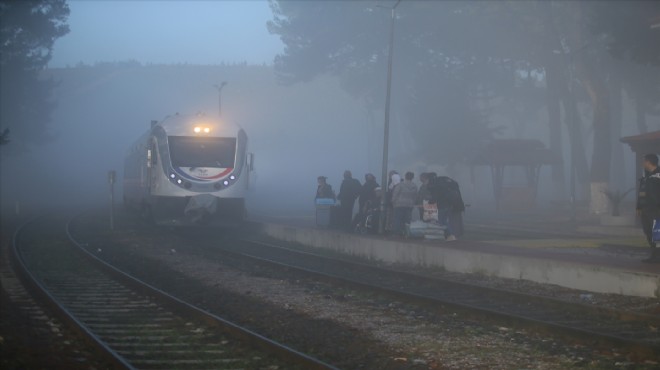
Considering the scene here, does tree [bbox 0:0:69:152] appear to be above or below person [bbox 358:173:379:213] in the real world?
above

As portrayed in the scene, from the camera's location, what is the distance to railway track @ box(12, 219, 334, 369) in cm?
905

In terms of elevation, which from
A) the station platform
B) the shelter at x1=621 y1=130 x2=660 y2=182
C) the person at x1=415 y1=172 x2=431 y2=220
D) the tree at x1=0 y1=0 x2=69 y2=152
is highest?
the tree at x1=0 y1=0 x2=69 y2=152

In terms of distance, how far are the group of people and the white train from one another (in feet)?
10.4

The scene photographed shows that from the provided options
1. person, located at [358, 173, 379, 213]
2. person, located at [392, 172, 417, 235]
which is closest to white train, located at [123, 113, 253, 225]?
person, located at [358, 173, 379, 213]

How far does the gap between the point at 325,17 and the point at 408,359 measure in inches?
2073

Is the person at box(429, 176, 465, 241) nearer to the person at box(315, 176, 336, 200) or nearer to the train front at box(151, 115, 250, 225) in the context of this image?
the person at box(315, 176, 336, 200)

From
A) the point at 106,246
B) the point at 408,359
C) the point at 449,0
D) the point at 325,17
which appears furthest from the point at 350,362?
the point at 325,17

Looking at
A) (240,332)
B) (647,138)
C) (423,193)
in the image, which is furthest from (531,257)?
(647,138)

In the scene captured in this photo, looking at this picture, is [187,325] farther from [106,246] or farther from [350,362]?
[106,246]

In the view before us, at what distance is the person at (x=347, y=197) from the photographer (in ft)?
79.9

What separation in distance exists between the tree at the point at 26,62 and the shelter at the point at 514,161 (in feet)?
74.8

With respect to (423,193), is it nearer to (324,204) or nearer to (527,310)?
(324,204)

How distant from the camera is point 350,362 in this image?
895 centimetres

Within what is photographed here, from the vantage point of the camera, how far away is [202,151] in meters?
25.8
